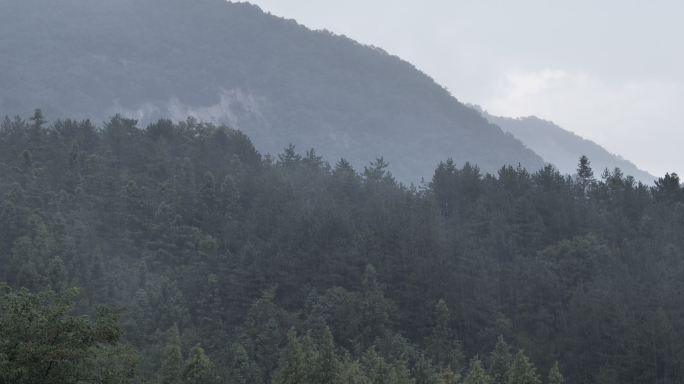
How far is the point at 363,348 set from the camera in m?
45.1

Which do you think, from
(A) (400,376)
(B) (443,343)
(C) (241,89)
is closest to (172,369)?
(A) (400,376)

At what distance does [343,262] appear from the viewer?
2146 inches

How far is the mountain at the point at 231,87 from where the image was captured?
149875 mm

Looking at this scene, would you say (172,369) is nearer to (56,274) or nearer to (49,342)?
(56,274)

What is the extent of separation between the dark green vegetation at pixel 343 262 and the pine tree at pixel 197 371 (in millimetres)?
87

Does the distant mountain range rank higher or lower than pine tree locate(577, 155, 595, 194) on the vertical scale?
higher

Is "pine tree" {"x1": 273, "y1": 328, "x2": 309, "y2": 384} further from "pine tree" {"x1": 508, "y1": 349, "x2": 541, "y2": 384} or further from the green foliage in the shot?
the green foliage

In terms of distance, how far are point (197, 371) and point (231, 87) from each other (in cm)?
14633

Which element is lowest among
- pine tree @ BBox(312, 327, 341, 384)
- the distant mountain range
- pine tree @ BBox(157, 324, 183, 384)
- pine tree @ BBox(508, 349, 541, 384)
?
pine tree @ BBox(157, 324, 183, 384)

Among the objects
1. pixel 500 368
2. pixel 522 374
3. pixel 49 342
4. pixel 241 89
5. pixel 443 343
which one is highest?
pixel 241 89

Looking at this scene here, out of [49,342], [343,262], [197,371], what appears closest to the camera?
[49,342]

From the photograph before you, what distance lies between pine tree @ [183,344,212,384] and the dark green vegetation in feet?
0.29

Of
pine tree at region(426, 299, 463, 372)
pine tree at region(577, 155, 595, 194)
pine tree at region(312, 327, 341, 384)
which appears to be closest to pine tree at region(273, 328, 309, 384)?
pine tree at region(312, 327, 341, 384)

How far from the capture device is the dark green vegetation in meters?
42.4
